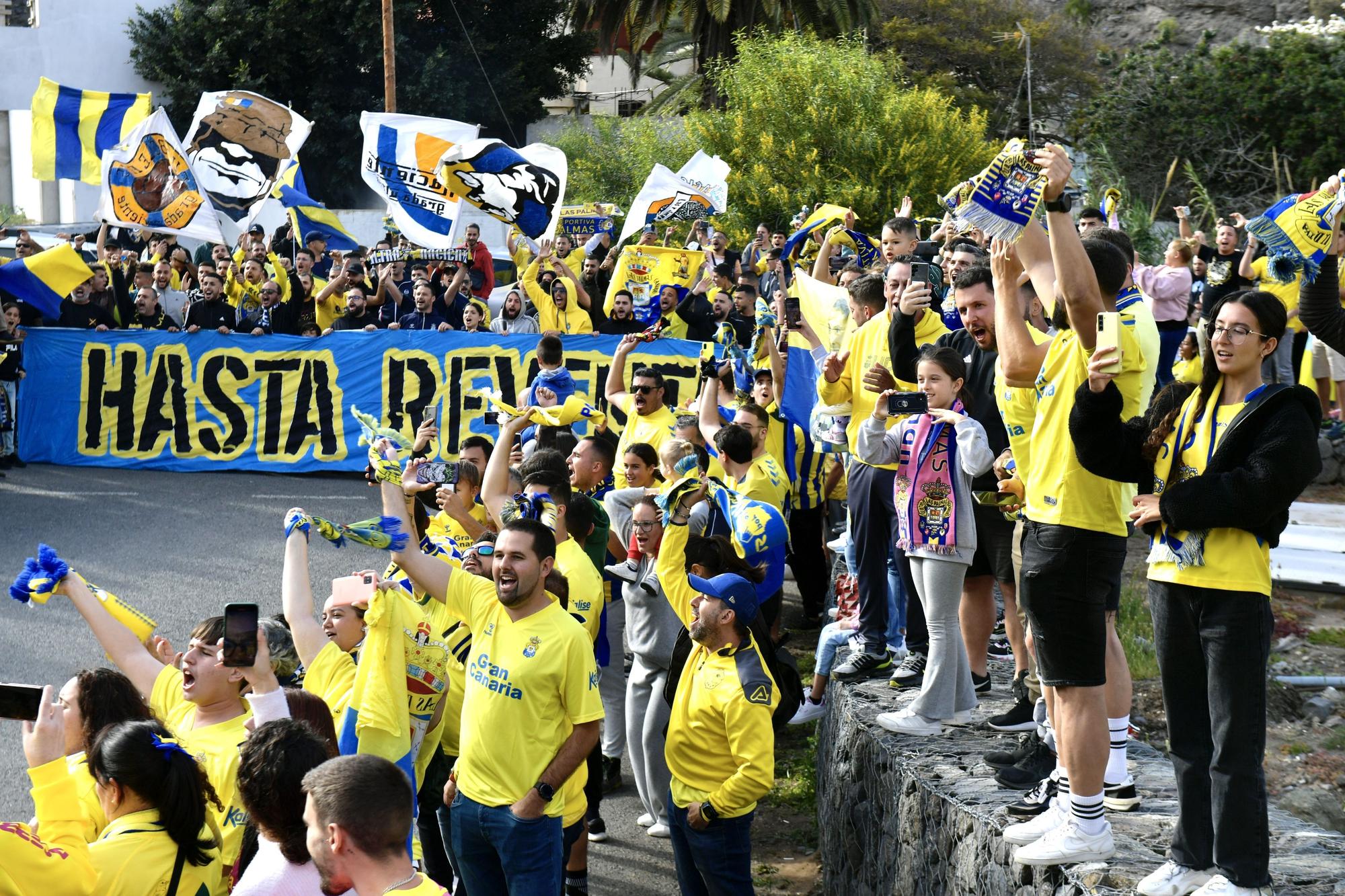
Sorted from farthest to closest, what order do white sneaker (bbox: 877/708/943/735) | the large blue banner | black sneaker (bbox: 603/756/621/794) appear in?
the large blue banner, black sneaker (bbox: 603/756/621/794), white sneaker (bbox: 877/708/943/735)

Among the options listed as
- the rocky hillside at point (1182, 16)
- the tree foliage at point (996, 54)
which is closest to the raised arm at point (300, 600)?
the tree foliage at point (996, 54)

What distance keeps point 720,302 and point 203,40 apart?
87.3 ft

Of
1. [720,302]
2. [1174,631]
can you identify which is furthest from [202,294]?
[1174,631]

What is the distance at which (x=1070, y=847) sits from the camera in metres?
4.28

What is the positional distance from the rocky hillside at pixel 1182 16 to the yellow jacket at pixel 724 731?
34956 mm

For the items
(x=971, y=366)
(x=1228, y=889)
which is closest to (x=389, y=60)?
(x=971, y=366)

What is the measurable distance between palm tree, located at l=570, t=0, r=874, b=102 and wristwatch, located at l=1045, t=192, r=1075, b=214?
87.4 ft

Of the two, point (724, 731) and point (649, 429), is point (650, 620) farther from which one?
point (649, 429)

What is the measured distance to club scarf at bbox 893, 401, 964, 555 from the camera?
242 inches

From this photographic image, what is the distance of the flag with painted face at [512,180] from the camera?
15.1 metres

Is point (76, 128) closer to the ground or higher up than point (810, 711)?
higher up

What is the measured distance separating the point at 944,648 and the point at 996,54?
100 ft

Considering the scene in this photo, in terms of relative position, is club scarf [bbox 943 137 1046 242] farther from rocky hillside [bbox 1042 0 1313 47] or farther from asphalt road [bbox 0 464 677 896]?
rocky hillside [bbox 1042 0 1313 47]

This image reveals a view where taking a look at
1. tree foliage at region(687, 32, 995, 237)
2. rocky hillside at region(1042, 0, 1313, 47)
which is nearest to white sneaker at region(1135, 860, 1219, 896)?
tree foliage at region(687, 32, 995, 237)
